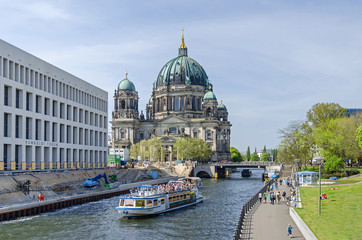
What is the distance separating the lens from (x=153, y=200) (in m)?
64.1

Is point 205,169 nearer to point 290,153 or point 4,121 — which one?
point 290,153

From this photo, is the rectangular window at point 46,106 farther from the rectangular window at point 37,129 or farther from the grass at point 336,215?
the grass at point 336,215

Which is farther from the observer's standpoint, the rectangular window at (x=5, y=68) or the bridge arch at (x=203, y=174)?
the bridge arch at (x=203, y=174)

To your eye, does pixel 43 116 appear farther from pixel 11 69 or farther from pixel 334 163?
pixel 334 163

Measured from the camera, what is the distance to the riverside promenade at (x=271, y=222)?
39.0m

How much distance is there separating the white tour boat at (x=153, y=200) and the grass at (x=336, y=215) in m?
19.4

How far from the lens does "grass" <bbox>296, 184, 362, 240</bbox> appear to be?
37.7 meters

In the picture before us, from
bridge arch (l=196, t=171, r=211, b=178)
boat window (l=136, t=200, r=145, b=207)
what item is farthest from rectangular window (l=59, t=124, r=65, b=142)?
bridge arch (l=196, t=171, r=211, b=178)

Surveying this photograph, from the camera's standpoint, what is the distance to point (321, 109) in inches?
5207

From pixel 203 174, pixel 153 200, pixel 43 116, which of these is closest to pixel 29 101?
pixel 43 116

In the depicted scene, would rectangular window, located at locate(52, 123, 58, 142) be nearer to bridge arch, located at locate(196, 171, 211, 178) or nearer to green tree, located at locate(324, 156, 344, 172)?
green tree, located at locate(324, 156, 344, 172)

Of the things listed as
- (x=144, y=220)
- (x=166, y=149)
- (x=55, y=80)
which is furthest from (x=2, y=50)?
(x=166, y=149)

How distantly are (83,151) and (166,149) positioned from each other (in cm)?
9159

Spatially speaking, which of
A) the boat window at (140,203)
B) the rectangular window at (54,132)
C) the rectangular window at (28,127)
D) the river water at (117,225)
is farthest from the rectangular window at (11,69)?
the boat window at (140,203)
